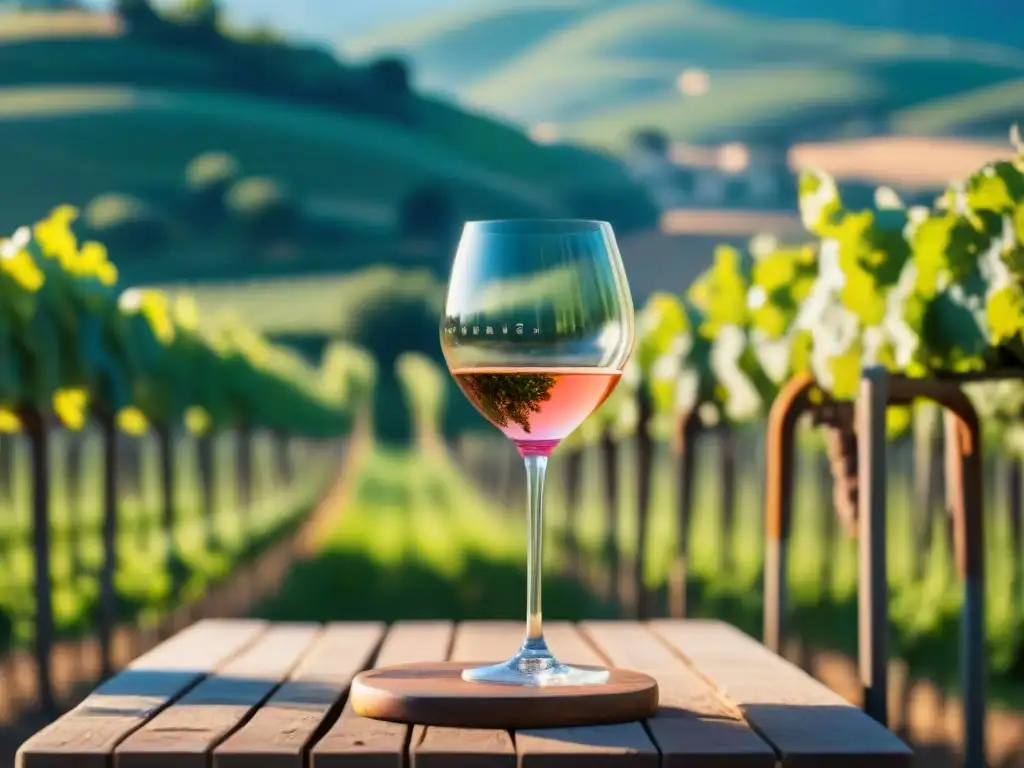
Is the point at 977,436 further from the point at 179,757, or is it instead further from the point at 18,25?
the point at 18,25

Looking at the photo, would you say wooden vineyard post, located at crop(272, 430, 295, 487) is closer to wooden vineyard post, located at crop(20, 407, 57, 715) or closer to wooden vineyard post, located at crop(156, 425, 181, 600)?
wooden vineyard post, located at crop(156, 425, 181, 600)

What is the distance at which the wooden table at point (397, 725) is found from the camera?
6.10ft

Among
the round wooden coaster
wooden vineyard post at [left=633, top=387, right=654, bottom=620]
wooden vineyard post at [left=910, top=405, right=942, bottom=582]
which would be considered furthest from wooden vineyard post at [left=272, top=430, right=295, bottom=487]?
the round wooden coaster

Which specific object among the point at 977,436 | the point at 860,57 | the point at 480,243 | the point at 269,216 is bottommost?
the point at 977,436

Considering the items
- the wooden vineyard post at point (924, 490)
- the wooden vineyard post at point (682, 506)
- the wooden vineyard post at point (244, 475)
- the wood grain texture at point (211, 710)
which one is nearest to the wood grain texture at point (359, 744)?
the wood grain texture at point (211, 710)

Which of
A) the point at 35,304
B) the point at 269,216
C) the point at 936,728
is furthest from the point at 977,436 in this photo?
the point at 269,216

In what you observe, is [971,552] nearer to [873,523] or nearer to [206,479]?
[873,523]

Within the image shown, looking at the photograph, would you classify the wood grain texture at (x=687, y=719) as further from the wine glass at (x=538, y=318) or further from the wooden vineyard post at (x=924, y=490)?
the wooden vineyard post at (x=924, y=490)

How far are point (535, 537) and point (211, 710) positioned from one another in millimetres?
441

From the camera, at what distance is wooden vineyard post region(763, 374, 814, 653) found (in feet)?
11.1

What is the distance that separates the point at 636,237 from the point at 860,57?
66.6 ft

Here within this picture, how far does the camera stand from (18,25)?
9531 cm

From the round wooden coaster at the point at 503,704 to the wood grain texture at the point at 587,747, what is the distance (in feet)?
0.07

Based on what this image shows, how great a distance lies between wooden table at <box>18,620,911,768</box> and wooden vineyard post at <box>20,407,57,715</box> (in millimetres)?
4785
